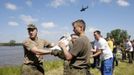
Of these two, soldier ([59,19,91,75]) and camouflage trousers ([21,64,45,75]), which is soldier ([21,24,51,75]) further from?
soldier ([59,19,91,75])

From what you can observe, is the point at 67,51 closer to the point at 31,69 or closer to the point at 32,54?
the point at 32,54


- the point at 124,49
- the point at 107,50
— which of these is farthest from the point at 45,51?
the point at 124,49

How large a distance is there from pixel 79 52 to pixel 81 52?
5cm

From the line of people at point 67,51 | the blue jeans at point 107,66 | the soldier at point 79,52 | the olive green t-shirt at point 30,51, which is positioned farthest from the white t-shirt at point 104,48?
the soldier at point 79,52

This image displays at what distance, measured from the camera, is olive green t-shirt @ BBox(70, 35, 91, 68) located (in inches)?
246

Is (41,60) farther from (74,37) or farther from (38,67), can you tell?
(74,37)

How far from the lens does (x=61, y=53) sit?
21.0 feet

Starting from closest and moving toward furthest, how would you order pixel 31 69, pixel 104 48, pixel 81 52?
pixel 81 52
pixel 31 69
pixel 104 48

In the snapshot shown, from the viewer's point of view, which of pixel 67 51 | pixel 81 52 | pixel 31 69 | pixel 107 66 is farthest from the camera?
pixel 107 66

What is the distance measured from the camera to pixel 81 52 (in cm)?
634

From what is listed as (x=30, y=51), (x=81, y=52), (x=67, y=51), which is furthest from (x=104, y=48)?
(x=67, y=51)

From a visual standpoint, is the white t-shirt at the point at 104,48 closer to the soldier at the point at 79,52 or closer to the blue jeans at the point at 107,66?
the blue jeans at the point at 107,66

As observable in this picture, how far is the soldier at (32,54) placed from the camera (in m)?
7.25

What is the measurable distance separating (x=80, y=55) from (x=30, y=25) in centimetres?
153
